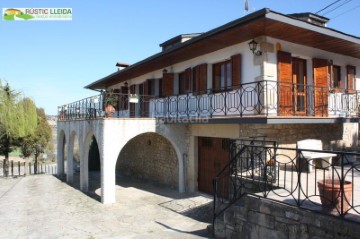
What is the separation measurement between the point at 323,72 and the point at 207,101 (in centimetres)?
411

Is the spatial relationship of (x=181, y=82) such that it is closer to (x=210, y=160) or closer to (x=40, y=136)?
(x=210, y=160)

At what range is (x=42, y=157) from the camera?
32.8 m

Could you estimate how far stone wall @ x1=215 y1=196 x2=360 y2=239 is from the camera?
14.9 feet

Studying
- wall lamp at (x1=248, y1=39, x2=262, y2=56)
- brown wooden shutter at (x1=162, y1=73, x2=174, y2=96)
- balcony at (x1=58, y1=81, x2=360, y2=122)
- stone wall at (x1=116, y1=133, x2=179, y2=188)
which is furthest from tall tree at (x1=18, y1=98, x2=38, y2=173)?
wall lamp at (x1=248, y1=39, x2=262, y2=56)

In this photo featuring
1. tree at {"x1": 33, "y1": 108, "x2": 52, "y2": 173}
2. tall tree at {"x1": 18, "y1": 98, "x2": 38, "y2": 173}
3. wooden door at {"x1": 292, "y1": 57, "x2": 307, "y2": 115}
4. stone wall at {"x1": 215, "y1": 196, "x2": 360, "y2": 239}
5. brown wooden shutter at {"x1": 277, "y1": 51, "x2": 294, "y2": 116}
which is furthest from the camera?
tree at {"x1": 33, "y1": 108, "x2": 52, "y2": 173}

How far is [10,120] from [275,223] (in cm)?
2133

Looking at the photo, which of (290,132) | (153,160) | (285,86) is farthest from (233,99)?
(153,160)

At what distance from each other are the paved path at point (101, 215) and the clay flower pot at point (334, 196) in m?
3.44

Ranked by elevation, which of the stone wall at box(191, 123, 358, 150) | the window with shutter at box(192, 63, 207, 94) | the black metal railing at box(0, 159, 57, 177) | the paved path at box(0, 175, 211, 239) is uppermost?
the window with shutter at box(192, 63, 207, 94)

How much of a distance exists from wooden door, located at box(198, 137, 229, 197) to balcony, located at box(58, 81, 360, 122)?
1.20 meters

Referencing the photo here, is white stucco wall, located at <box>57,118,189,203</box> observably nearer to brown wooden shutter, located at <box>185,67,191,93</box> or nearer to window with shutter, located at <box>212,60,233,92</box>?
brown wooden shutter, located at <box>185,67,191,93</box>

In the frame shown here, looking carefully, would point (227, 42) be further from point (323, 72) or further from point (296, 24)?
point (323, 72)

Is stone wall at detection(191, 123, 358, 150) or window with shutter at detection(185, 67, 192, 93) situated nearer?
stone wall at detection(191, 123, 358, 150)

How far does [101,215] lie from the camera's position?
392 inches
